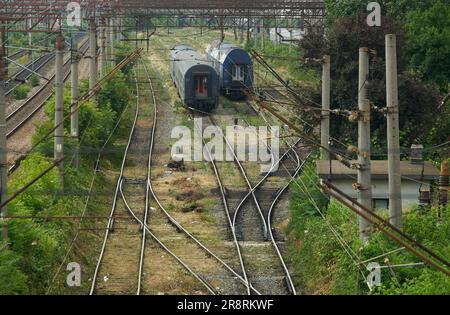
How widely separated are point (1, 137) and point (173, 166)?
13.1 metres

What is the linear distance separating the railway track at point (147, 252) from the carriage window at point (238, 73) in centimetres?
1411

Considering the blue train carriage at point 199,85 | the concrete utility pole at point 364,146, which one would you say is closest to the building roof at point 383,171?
the concrete utility pole at point 364,146

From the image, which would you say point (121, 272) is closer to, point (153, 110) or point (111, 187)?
point (111, 187)

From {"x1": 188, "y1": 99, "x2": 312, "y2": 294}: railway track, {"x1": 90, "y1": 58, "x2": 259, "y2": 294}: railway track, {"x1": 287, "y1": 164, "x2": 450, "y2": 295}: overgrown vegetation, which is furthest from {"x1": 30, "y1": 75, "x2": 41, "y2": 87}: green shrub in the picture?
{"x1": 287, "y1": 164, "x2": 450, "y2": 295}: overgrown vegetation

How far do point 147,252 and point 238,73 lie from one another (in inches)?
831

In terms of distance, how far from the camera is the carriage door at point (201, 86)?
37219mm

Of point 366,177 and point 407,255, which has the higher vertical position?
point 366,177

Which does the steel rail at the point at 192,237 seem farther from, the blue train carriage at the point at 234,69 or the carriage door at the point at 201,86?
the blue train carriage at the point at 234,69

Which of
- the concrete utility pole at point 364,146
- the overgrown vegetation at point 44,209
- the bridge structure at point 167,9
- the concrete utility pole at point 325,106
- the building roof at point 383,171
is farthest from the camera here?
the bridge structure at point 167,9

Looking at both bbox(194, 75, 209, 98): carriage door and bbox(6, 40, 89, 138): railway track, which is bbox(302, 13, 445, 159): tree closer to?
bbox(194, 75, 209, 98): carriage door

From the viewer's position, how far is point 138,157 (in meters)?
29.9

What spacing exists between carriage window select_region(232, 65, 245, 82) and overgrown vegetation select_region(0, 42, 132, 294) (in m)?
9.99
